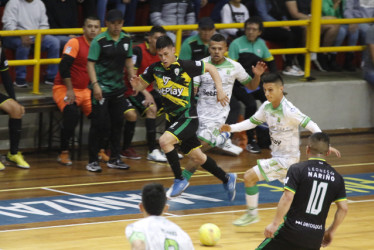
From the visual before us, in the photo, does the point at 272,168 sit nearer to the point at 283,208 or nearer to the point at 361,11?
the point at 283,208

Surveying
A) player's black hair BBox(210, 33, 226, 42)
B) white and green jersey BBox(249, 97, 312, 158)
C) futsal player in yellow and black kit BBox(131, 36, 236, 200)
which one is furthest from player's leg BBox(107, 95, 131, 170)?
white and green jersey BBox(249, 97, 312, 158)

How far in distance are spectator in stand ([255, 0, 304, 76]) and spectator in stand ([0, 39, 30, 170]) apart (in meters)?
5.48

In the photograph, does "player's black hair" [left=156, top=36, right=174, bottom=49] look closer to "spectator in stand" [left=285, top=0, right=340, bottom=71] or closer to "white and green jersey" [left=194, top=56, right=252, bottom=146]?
"white and green jersey" [left=194, top=56, right=252, bottom=146]

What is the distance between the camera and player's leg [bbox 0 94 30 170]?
38.9 ft

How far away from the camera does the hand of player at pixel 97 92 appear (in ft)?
38.5

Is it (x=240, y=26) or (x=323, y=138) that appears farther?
(x=240, y=26)

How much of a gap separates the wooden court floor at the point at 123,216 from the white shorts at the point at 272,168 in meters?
0.55

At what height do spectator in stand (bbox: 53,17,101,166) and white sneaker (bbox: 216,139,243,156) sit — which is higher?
spectator in stand (bbox: 53,17,101,166)

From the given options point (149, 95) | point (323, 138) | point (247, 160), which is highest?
point (323, 138)

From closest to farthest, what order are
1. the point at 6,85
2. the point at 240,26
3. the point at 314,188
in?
the point at 314,188 → the point at 6,85 → the point at 240,26

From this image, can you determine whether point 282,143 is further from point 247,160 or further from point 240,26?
point 240,26

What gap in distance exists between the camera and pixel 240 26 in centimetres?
1445

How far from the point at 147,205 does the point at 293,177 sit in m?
2.01

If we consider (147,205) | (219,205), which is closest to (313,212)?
(147,205)
